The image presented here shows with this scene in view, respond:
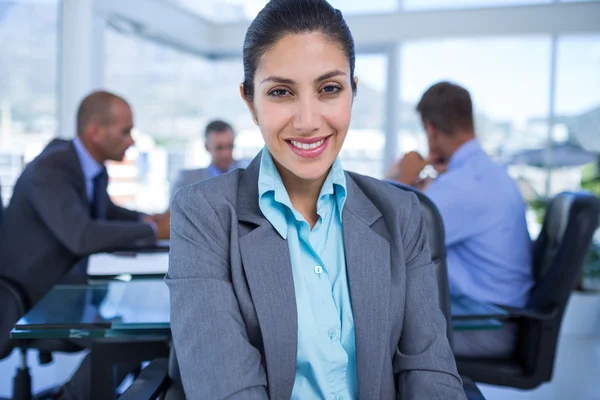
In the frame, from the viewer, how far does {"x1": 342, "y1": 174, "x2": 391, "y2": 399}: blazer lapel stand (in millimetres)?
1251

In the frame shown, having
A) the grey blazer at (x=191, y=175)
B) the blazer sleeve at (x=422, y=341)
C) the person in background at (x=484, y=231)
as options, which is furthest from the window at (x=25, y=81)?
the blazer sleeve at (x=422, y=341)

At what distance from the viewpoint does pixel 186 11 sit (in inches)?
246

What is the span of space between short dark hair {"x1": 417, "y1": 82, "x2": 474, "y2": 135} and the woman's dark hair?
1418 millimetres

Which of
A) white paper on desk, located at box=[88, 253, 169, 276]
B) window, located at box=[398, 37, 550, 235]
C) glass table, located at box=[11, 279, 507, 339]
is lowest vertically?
glass table, located at box=[11, 279, 507, 339]

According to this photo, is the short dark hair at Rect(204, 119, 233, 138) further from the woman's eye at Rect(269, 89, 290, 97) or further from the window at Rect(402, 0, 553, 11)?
the woman's eye at Rect(269, 89, 290, 97)

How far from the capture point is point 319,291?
1.28 meters

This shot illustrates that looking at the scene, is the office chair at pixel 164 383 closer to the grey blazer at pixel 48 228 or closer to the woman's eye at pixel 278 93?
the woman's eye at pixel 278 93

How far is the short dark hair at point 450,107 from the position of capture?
8.60 feet

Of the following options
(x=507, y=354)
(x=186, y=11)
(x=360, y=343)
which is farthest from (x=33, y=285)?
(x=186, y=11)

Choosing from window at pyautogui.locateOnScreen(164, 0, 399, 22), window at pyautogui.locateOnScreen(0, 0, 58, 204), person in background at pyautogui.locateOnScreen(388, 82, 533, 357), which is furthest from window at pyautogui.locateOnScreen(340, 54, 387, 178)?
person in background at pyautogui.locateOnScreen(388, 82, 533, 357)

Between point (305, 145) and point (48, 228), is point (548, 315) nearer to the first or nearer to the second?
point (305, 145)

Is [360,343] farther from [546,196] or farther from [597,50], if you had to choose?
[597,50]

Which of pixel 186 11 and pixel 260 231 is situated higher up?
pixel 186 11

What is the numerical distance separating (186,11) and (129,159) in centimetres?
171
